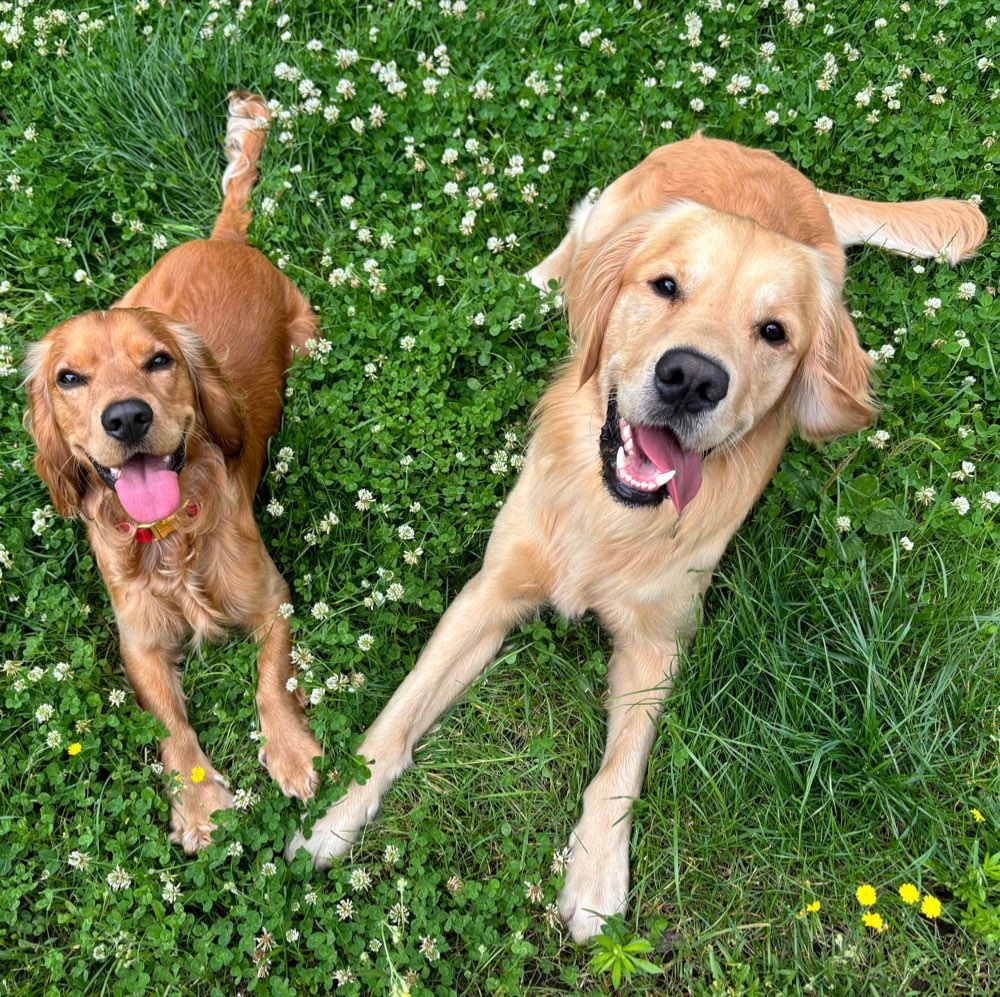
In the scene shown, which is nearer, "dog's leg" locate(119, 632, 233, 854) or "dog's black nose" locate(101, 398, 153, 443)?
"dog's black nose" locate(101, 398, 153, 443)

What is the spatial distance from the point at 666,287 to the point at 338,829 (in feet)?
6.56

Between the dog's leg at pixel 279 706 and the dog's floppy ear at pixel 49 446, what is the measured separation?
2.20ft

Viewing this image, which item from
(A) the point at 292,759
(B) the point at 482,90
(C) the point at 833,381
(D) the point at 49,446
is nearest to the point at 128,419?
(D) the point at 49,446

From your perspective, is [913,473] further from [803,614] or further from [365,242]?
[365,242]

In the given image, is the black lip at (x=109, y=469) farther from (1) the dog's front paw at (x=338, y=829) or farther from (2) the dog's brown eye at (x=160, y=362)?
(1) the dog's front paw at (x=338, y=829)

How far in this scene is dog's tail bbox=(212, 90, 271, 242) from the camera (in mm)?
3729

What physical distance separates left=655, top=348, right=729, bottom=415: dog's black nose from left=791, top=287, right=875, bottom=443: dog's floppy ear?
499 mm

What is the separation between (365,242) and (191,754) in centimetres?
227

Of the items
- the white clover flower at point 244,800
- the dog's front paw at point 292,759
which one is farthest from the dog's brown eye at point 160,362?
the white clover flower at point 244,800

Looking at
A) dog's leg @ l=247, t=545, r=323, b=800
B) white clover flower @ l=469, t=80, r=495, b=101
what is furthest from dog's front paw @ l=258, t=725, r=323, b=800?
white clover flower @ l=469, t=80, r=495, b=101

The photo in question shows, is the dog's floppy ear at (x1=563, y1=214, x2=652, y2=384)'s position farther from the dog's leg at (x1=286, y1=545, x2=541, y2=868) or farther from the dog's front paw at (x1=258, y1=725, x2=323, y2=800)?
the dog's front paw at (x1=258, y1=725, x2=323, y2=800)

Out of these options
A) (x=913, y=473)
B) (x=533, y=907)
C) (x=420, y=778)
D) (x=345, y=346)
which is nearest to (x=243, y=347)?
(x=345, y=346)

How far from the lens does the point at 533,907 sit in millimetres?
2680

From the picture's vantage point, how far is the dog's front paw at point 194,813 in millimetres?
2678
